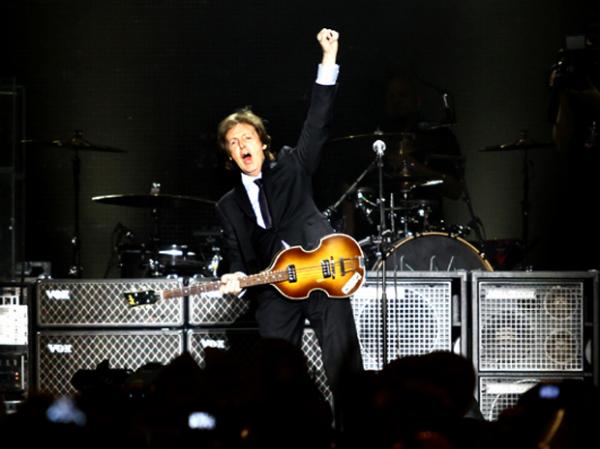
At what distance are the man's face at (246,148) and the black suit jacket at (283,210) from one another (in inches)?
2.8

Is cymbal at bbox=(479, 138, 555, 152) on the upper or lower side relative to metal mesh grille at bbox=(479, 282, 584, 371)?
Result: upper

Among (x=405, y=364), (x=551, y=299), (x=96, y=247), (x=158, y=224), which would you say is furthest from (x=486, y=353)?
(x=405, y=364)

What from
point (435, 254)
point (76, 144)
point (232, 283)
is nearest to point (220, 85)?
point (76, 144)

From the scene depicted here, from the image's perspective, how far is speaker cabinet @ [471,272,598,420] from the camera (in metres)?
7.07

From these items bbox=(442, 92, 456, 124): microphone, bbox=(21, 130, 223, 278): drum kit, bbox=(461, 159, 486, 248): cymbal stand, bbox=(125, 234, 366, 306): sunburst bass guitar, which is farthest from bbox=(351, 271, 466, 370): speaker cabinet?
bbox=(442, 92, 456, 124): microphone

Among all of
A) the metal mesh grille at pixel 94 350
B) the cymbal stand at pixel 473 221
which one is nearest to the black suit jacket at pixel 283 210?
the metal mesh grille at pixel 94 350

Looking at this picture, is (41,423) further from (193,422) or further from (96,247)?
(96,247)

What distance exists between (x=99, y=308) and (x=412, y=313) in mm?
2337

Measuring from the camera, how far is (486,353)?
7.09m

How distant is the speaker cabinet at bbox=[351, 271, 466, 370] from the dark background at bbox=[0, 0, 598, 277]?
281 cm

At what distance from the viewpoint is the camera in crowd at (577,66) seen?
22.6 feet

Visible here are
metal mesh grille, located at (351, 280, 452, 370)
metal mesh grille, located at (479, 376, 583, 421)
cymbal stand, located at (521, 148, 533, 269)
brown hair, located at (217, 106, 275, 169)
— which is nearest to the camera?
brown hair, located at (217, 106, 275, 169)

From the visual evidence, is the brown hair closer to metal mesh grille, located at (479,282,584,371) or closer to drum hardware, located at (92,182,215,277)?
metal mesh grille, located at (479,282,584,371)

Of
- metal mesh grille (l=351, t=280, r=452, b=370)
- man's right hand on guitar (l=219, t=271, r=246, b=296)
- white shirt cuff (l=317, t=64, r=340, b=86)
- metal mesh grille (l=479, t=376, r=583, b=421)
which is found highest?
white shirt cuff (l=317, t=64, r=340, b=86)
